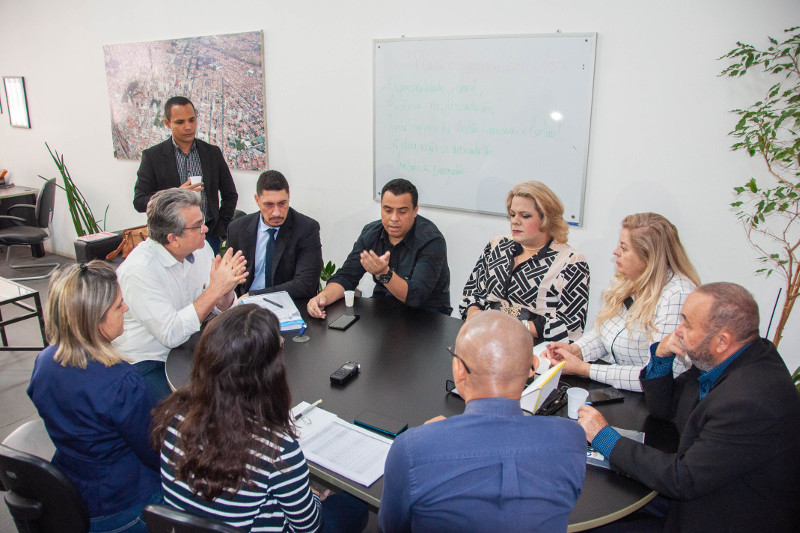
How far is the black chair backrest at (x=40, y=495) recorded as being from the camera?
55.6 inches

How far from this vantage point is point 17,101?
6.39 metres

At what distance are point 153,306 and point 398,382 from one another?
109 centimetres

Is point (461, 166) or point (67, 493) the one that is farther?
point (461, 166)

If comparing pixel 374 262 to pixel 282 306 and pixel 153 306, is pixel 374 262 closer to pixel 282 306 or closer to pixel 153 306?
pixel 282 306

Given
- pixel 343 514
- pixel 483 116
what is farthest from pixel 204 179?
pixel 343 514

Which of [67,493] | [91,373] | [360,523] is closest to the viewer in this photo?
[67,493]

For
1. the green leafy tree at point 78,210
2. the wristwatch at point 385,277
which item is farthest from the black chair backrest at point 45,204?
the wristwatch at point 385,277

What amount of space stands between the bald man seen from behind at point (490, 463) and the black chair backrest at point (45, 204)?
5.83m

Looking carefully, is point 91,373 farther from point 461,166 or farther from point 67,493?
point 461,166

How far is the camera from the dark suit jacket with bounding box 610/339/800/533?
141 cm

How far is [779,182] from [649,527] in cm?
203

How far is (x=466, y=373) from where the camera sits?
1225 millimetres

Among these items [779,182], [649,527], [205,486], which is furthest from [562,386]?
[779,182]

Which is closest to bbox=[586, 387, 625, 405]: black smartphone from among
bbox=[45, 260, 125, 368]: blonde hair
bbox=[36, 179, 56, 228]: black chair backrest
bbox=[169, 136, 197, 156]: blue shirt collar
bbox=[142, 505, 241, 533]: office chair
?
bbox=[142, 505, 241, 533]: office chair
